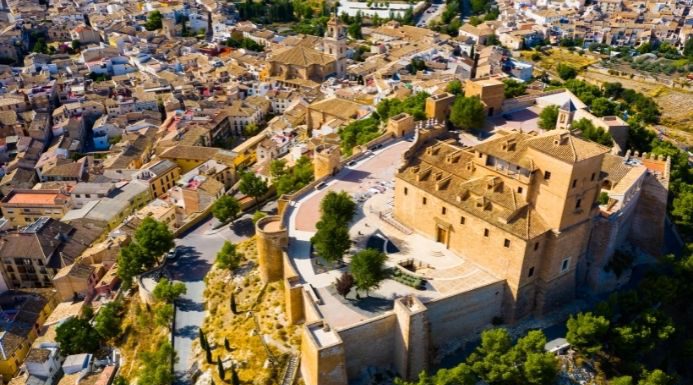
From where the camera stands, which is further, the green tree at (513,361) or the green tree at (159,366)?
the green tree at (159,366)

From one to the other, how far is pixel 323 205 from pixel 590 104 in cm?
3807

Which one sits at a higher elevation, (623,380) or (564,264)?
(564,264)

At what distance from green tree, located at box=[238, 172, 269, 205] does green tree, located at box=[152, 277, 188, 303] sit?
14225 millimetres

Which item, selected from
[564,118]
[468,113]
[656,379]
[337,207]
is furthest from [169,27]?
[656,379]

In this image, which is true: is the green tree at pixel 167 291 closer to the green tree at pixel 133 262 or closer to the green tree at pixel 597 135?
the green tree at pixel 133 262

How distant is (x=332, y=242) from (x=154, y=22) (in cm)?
11426

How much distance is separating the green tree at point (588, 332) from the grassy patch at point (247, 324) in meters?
16.6

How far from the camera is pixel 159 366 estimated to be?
1364 inches

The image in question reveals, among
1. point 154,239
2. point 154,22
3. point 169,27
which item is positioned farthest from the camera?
point 154,22

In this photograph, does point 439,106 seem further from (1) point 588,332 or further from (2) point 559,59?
(2) point 559,59

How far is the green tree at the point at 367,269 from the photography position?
110 ft

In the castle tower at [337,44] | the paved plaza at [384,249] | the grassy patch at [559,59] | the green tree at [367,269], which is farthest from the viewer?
the grassy patch at [559,59]

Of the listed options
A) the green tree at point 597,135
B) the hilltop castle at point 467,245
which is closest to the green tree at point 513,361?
the hilltop castle at point 467,245

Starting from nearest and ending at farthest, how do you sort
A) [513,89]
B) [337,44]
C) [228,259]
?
1. [228,259]
2. [513,89]
3. [337,44]
